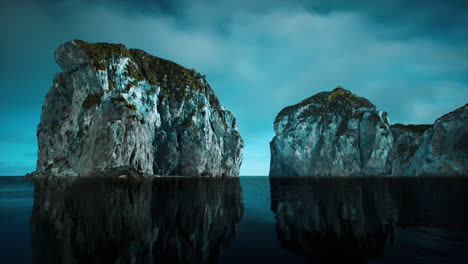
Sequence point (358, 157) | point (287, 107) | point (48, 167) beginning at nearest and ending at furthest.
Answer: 1. point (48, 167)
2. point (358, 157)
3. point (287, 107)

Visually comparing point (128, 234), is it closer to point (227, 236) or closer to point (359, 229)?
point (227, 236)

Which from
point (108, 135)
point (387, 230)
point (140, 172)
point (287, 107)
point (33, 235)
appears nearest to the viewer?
point (33, 235)

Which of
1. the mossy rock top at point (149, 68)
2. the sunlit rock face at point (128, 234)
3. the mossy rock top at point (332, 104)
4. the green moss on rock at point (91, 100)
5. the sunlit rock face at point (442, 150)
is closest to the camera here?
the sunlit rock face at point (128, 234)

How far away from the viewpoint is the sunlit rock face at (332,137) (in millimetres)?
115812

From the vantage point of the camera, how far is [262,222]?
17188 mm

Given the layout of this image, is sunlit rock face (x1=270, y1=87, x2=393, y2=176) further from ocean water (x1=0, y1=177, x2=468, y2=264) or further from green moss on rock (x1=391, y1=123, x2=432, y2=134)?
ocean water (x1=0, y1=177, x2=468, y2=264)

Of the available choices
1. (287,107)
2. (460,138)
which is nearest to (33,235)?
(460,138)

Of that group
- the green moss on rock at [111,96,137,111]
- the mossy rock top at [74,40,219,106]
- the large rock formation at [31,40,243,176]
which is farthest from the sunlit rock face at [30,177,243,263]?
the mossy rock top at [74,40,219,106]

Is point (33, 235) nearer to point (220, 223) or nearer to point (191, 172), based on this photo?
point (220, 223)

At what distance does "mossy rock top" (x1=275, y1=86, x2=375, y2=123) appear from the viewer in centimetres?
12706

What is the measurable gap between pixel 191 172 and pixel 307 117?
8519 centimetres

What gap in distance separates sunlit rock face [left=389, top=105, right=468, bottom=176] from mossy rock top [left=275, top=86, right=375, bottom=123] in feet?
108

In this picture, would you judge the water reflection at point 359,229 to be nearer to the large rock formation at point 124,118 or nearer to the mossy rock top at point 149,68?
the large rock formation at point 124,118

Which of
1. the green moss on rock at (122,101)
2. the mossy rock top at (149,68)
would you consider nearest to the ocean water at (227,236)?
the green moss on rock at (122,101)
